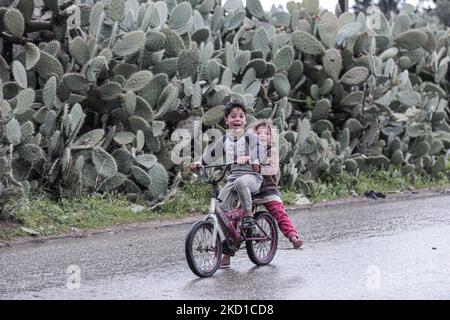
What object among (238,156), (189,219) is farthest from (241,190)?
(189,219)

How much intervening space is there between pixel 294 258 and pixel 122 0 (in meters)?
4.54

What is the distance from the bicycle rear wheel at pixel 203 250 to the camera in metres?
7.18

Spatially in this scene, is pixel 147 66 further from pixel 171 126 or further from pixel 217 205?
pixel 217 205

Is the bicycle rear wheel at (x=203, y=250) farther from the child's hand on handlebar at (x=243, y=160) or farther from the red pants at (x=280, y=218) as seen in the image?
the red pants at (x=280, y=218)

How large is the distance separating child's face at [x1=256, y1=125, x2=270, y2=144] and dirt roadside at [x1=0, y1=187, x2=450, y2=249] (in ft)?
8.92

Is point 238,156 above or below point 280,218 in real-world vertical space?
above

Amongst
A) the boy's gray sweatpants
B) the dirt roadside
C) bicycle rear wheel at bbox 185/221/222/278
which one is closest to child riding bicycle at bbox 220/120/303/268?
the boy's gray sweatpants

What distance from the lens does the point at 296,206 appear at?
12438 millimetres

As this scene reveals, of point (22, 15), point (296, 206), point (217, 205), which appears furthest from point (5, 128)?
point (296, 206)

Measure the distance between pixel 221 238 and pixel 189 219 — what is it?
3.47 meters

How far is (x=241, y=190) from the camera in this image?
25.1ft

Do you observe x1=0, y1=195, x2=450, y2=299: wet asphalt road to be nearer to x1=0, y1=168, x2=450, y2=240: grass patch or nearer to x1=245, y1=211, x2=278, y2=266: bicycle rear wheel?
x1=245, y1=211, x2=278, y2=266: bicycle rear wheel

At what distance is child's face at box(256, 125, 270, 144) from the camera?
785 cm

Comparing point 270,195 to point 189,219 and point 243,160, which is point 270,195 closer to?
point 243,160
